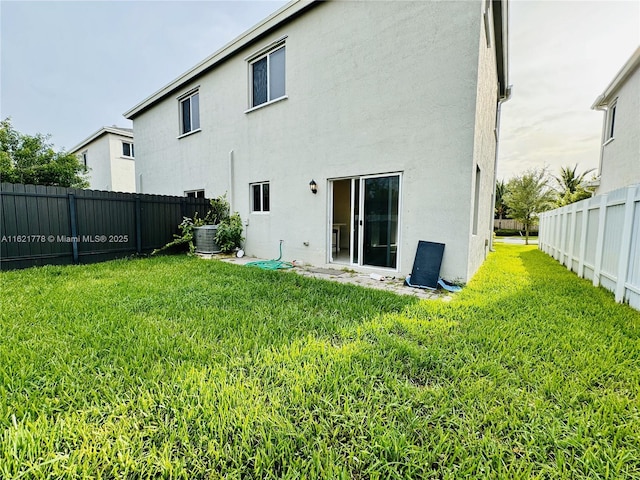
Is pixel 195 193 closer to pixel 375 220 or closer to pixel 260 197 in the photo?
pixel 260 197

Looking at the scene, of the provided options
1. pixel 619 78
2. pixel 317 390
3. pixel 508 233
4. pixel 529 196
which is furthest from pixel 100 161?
pixel 508 233

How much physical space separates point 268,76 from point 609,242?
27.9 ft

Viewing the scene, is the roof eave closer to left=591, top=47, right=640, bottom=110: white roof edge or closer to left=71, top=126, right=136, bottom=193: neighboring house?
left=591, top=47, right=640, bottom=110: white roof edge

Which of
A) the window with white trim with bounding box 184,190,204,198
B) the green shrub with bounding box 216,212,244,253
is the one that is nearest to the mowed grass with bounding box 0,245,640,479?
the green shrub with bounding box 216,212,244,253

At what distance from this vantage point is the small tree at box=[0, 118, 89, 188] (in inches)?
484

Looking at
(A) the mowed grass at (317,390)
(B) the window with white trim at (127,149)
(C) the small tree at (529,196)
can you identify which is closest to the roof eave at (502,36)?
(A) the mowed grass at (317,390)

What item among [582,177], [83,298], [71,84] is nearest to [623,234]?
[83,298]

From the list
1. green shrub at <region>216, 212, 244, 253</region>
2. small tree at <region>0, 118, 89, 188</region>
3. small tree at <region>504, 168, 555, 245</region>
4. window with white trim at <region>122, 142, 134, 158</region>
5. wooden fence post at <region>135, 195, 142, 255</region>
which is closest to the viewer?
wooden fence post at <region>135, 195, 142, 255</region>

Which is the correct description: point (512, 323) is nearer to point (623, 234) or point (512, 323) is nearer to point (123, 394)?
point (623, 234)

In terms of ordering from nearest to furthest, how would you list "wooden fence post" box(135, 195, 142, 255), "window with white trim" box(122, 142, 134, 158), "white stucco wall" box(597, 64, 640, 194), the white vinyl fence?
1. the white vinyl fence
2. "wooden fence post" box(135, 195, 142, 255)
3. "white stucco wall" box(597, 64, 640, 194)
4. "window with white trim" box(122, 142, 134, 158)

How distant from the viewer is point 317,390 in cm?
198

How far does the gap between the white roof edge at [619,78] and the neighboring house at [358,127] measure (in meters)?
3.68

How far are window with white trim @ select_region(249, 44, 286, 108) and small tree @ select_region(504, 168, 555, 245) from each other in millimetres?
16112

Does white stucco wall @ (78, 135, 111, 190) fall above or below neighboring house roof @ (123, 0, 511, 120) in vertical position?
below
